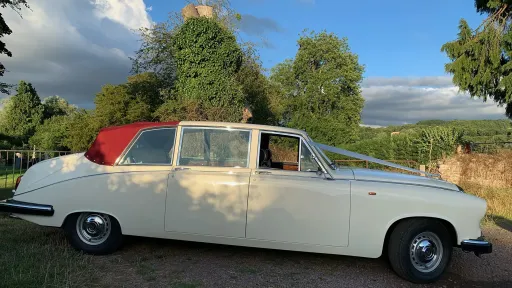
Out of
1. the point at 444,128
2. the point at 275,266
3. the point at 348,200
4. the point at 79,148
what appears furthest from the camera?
the point at 79,148

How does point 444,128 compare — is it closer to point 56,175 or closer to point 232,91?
point 232,91

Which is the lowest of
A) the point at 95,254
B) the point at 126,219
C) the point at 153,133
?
the point at 95,254

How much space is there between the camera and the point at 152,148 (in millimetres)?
4949

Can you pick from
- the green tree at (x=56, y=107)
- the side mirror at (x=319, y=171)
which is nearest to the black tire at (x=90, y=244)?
the side mirror at (x=319, y=171)

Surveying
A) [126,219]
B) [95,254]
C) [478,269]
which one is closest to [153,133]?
[126,219]

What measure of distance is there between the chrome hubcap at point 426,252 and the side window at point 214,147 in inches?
88.6

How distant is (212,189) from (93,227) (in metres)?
1.73

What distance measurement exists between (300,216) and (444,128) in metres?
15.7

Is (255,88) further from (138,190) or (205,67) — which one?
(138,190)

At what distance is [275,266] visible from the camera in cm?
471

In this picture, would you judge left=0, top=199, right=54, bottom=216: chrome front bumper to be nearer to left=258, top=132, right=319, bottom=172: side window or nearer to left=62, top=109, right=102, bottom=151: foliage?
left=258, top=132, right=319, bottom=172: side window

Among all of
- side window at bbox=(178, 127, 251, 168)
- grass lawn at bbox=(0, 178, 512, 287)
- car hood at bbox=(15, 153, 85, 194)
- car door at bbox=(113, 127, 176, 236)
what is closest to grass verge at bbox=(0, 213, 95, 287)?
grass lawn at bbox=(0, 178, 512, 287)

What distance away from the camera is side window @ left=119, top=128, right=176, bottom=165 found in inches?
193

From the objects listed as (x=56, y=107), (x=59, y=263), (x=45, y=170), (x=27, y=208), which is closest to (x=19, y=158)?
(x=45, y=170)
